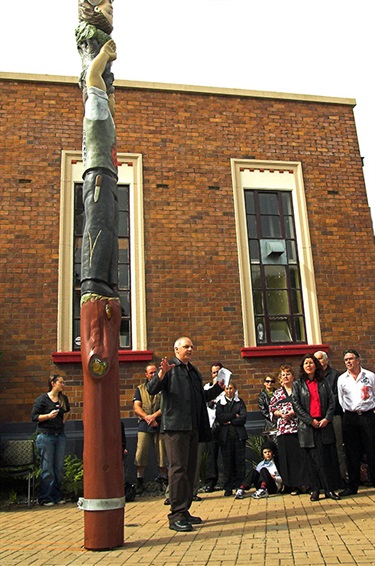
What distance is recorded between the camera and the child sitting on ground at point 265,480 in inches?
302

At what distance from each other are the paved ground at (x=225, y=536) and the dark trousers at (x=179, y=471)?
0.25 metres

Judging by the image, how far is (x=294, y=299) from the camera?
11.3 m

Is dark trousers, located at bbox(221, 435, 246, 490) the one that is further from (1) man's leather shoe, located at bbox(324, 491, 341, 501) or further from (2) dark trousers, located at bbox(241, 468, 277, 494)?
(1) man's leather shoe, located at bbox(324, 491, 341, 501)

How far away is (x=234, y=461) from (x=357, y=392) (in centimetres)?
223

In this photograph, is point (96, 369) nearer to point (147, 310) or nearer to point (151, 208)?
point (147, 310)

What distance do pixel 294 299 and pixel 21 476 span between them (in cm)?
611

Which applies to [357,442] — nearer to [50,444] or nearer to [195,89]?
[50,444]

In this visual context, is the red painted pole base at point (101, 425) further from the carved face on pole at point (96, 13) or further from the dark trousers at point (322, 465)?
the carved face on pole at point (96, 13)

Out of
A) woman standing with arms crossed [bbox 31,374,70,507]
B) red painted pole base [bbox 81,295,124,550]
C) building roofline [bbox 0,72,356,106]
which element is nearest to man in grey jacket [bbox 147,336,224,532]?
red painted pole base [bbox 81,295,124,550]

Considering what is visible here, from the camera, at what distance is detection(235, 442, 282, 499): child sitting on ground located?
7.68 m

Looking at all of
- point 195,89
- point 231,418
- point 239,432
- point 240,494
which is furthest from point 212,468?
point 195,89

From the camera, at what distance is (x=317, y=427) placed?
7.12 metres

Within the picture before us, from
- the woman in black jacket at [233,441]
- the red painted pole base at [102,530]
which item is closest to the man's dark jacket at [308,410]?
the woman in black jacket at [233,441]

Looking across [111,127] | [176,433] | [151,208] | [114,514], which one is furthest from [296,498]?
[151,208]
